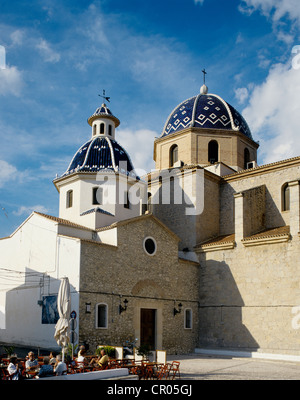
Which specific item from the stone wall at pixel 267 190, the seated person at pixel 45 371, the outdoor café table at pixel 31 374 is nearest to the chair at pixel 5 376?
→ the outdoor café table at pixel 31 374

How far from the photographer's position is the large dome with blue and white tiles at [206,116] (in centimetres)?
2705

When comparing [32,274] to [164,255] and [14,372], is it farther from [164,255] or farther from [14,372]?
[14,372]

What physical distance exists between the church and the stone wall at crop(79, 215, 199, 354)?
5 centimetres

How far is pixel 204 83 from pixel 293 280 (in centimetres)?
1648

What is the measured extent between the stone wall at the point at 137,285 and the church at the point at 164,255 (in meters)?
0.05

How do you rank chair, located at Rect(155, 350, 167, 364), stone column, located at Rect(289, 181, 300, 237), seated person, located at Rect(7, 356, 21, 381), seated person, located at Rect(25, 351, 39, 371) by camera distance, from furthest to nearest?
stone column, located at Rect(289, 181, 300, 237)
chair, located at Rect(155, 350, 167, 364)
seated person, located at Rect(25, 351, 39, 371)
seated person, located at Rect(7, 356, 21, 381)

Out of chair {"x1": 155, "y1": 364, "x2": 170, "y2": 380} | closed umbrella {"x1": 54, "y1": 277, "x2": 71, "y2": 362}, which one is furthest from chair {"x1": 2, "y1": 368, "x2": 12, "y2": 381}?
chair {"x1": 155, "y1": 364, "x2": 170, "y2": 380}

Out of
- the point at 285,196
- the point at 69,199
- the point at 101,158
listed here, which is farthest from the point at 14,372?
the point at 285,196

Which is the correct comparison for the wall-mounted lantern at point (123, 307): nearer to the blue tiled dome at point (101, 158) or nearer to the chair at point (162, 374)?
the chair at point (162, 374)

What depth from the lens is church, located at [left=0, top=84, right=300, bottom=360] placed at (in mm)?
17812

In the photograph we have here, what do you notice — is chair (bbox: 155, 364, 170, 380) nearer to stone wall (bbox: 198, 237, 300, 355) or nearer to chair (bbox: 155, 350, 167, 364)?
chair (bbox: 155, 350, 167, 364)

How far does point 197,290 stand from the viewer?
22344 millimetres

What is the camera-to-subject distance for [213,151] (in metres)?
26.8
